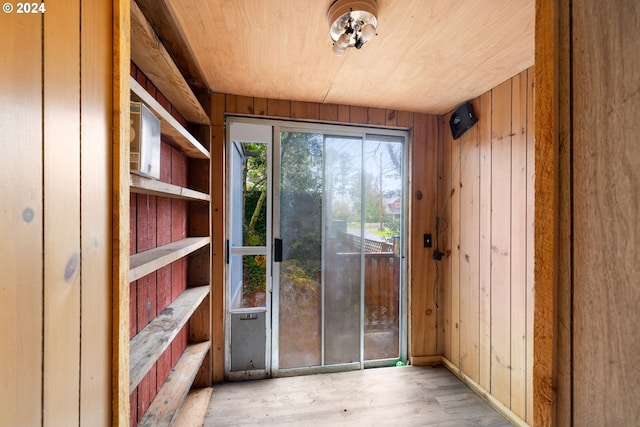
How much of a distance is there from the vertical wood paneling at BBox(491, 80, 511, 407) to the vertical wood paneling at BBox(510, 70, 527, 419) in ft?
0.11

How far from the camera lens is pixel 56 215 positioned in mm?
459

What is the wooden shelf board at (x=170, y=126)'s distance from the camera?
858mm

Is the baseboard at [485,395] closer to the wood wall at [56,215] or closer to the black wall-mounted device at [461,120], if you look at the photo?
the black wall-mounted device at [461,120]

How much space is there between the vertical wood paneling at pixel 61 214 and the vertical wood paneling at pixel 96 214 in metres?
0.02

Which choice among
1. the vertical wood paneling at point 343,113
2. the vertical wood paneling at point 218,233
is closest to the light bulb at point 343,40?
the vertical wood paneling at point 343,113

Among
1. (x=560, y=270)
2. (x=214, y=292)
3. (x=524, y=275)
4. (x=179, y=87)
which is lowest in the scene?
(x=214, y=292)

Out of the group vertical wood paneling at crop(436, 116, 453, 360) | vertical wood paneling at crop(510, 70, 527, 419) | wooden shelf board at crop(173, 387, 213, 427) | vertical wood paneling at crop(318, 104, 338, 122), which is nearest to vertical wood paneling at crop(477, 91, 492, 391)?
vertical wood paneling at crop(510, 70, 527, 419)

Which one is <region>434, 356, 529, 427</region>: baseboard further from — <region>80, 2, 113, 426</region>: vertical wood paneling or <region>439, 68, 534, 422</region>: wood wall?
A: <region>80, 2, 113, 426</region>: vertical wood paneling

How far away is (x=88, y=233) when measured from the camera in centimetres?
54

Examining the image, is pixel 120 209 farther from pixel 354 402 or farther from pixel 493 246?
pixel 493 246

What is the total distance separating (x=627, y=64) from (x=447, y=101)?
6.48 feet

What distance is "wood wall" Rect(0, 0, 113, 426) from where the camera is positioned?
377 millimetres

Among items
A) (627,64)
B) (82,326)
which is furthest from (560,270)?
(82,326)

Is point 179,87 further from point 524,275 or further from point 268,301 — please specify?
point 524,275
